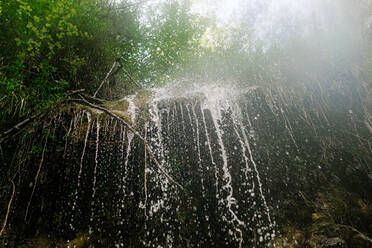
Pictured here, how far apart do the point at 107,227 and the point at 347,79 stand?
539 cm

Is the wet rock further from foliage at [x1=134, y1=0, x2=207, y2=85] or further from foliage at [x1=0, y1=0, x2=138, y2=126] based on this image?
foliage at [x1=134, y1=0, x2=207, y2=85]

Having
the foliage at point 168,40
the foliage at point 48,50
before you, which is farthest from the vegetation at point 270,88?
the foliage at point 168,40

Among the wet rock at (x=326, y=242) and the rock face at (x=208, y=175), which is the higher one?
the rock face at (x=208, y=175)

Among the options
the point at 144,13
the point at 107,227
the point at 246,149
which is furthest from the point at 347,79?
the point at 144,13

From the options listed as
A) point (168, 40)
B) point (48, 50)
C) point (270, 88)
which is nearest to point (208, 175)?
point (270, 88)

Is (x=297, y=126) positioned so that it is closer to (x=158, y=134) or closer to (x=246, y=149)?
(x=246, y=149)

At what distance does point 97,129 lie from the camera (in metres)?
4.05

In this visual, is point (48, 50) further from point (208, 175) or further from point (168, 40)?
point (168, 40)

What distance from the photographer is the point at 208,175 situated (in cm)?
369

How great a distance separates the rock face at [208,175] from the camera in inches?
134

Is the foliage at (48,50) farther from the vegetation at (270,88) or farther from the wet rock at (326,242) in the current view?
Result: the wet rock at (326,242)

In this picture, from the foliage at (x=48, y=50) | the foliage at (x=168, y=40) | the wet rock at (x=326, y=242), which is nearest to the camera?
the wet rock at (x=326, y=242)

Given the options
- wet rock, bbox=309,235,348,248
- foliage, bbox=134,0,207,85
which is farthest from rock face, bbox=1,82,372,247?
foliage, bbox=134,0,207,85

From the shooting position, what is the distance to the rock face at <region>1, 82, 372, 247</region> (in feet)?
11.2
